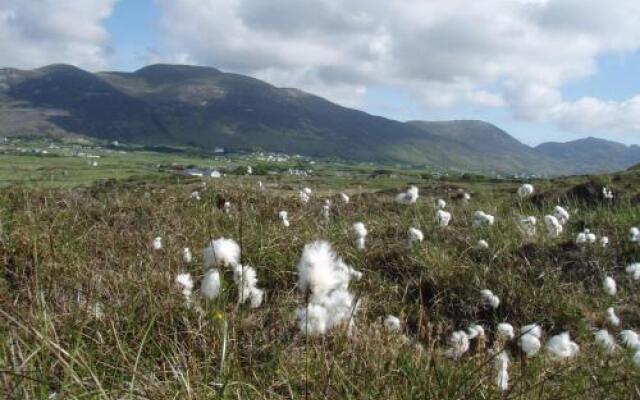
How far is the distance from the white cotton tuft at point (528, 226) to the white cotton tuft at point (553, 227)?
178mm

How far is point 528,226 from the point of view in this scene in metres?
8.97

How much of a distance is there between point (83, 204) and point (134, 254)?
11.3ft

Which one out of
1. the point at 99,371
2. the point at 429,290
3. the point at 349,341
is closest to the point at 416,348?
the point at 349,341

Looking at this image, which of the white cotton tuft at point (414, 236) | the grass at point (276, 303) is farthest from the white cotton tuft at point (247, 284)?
the white cotton tuft at point (414, 236)

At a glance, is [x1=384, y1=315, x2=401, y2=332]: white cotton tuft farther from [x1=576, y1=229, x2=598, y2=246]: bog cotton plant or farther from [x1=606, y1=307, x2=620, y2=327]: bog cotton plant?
[x1=576, y1=229, x2=598, y2=246]: bog cotton plant

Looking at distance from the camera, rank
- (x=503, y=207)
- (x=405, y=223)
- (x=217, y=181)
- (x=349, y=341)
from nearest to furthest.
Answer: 1. (x=349, y=341)
2. (x=405, y=223)
3. (x=503, y=207)
4. (x=217, y=181)

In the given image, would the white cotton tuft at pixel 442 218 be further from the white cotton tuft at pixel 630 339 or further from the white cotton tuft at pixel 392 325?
the white cotton tuft at pixel 392 325

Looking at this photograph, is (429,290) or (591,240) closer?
(429,290)

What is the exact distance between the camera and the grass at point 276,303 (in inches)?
139

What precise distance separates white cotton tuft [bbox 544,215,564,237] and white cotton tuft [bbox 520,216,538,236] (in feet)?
0.59

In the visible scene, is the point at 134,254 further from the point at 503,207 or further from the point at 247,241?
the point at 503,207

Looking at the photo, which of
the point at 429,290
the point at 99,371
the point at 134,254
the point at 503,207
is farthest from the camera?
the point at 503,207

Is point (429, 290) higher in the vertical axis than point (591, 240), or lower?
lower

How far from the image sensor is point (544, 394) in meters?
3.83
